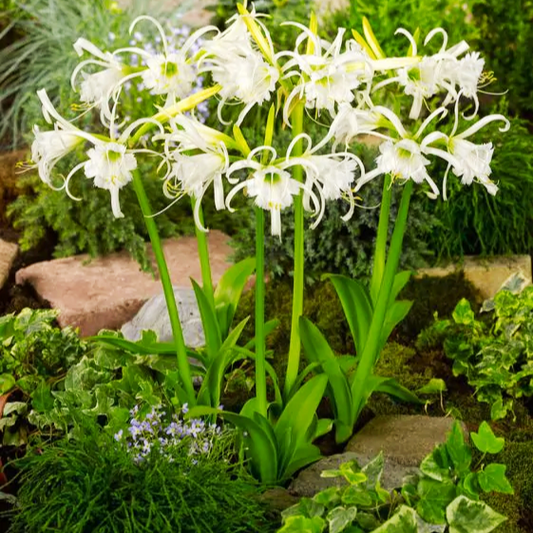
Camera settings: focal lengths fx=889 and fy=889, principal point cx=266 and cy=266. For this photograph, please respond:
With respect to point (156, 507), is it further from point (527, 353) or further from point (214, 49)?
A: point (527, 353)

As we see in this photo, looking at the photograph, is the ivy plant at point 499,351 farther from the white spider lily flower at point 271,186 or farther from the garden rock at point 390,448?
the white spider lily flower at point 271,186

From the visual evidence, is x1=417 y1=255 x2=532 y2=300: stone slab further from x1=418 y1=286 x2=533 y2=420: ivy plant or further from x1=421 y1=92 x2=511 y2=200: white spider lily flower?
x1=421 y1=92 x2=511 y2=200: white spider lily flower

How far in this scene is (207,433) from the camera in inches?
91.9

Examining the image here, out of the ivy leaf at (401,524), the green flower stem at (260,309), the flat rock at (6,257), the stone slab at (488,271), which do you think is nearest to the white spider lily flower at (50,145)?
the green flower stem at (260,309)

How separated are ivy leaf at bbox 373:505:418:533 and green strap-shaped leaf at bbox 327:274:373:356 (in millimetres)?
676

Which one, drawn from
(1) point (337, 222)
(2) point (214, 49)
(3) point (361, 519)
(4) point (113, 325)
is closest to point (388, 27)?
(1) point (337, 222)

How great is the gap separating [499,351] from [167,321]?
116cm

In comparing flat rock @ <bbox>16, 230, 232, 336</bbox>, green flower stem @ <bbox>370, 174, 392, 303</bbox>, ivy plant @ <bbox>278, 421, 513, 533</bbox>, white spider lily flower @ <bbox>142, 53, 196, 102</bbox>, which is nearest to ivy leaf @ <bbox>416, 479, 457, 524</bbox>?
ivy plant @ <bbox>278, 421, 513, 533</bbox>

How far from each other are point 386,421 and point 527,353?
1.85 ft

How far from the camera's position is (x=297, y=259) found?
7.36 ft

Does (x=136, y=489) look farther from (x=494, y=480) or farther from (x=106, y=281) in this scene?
(x=106, y=281)

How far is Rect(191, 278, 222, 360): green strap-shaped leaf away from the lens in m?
2.37

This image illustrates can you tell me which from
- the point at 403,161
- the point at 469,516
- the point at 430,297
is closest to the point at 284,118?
the point at 403,161

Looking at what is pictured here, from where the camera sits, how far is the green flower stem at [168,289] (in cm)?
211
